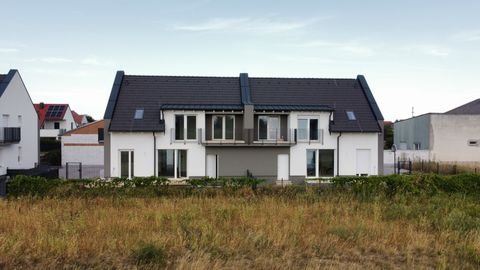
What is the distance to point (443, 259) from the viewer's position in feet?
19.3

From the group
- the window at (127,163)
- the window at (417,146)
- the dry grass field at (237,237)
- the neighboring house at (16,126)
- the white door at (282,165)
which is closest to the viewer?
the dry grass field at (237,237)

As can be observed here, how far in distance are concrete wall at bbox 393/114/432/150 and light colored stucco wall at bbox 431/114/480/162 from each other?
69cm

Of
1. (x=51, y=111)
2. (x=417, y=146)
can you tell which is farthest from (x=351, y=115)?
(x=51, y=111)

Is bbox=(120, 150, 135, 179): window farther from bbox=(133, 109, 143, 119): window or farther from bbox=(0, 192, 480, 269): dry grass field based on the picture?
bbox=(0, 192, 480, 269): dry grass field

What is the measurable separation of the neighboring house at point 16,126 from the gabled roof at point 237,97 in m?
8.26

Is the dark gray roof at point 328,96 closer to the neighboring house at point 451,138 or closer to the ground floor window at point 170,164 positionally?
the ground floor window at point 170,164

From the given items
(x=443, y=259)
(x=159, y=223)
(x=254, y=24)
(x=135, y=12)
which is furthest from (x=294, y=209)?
(x=135, y=12)

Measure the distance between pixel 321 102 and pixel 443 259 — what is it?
20251mm

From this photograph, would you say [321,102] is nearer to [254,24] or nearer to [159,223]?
[254,24]

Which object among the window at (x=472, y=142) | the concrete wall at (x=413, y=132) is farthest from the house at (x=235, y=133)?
the window at (x=472, y=142)

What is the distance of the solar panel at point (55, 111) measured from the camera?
58438mm

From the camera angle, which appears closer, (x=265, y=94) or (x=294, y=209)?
(x=294, y=209)

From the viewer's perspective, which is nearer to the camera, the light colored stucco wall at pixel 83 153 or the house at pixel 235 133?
the house at pixel 235 133

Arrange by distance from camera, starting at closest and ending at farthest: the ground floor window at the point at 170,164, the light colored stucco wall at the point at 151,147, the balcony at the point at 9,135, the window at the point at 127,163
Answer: the light colored stucco wall at the point at 151,147, the window at the point at 127,163, the ground floor window at the point at 170,164, the balcony at the point at 9,135
